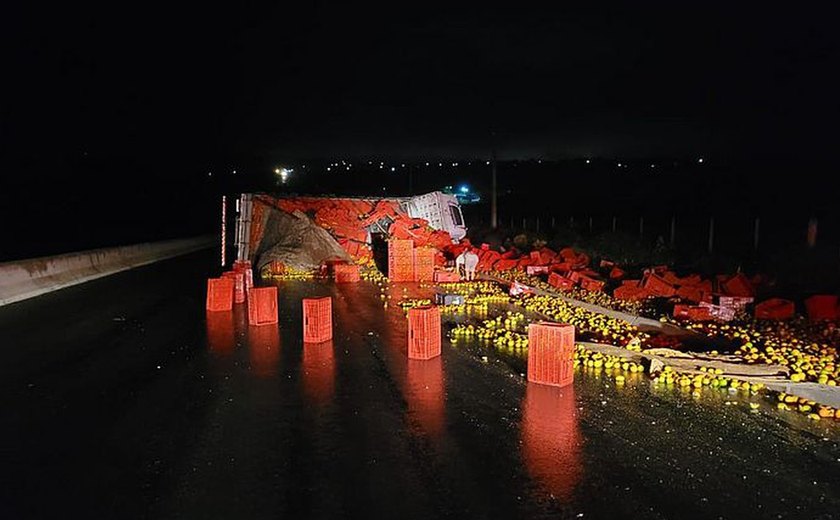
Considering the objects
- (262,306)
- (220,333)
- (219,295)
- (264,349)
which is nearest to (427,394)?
(264,349)

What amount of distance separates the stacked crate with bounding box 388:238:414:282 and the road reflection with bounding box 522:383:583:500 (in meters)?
14.0

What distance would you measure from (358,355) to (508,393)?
3.05 metres

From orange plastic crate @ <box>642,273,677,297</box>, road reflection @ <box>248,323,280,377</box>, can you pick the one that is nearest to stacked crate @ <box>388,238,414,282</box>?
orange plastic crate @ <box>642,273,677,297</box>

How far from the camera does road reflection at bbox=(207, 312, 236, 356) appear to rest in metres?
11.1

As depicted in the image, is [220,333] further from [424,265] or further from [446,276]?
[424,265]

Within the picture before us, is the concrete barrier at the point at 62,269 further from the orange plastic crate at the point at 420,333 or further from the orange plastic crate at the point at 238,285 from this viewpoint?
the orange plastic crate at the point at 420,333

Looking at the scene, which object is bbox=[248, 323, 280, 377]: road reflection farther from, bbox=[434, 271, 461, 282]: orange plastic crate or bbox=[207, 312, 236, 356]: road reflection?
bbox=[434, 271, 461, 282]: orange plastic crate

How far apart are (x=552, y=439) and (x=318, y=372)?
12.9 ft

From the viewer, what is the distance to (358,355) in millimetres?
10641

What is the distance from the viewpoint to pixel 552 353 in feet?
28.9

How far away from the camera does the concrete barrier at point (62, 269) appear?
17.1 metres

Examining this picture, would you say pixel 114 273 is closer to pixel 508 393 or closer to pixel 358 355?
pixel 358 355

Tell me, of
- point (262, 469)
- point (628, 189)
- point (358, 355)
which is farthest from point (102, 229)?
point (628, 189)

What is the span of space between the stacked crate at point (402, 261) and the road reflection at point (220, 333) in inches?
330
